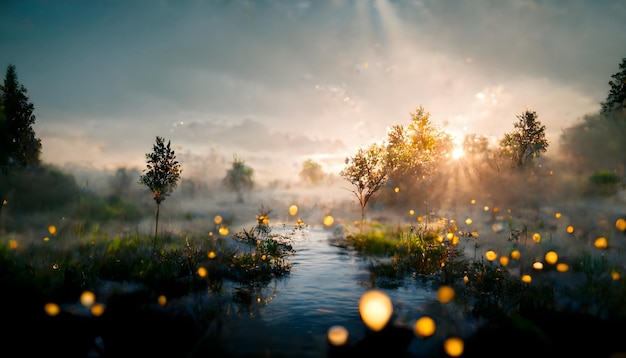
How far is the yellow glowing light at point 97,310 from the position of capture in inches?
459

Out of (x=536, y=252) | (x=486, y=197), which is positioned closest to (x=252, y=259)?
(x=536, y=252)

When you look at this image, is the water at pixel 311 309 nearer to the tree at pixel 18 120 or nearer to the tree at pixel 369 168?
the tree at pixel 369 168

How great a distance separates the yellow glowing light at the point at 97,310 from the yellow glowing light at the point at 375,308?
910 cm

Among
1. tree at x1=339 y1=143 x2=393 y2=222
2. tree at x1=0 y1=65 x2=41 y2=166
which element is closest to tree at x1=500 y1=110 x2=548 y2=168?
tree at x1=339 y1=143 x2=393 y2=222

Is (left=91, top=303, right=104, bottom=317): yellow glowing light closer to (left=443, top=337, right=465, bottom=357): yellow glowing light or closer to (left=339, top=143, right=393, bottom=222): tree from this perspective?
(left=443, top=337, right=465, bottom=357): yellow glowing light

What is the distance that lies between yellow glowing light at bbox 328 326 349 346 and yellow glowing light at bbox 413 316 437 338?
2200 millimetres

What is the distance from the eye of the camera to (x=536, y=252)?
20359 mm

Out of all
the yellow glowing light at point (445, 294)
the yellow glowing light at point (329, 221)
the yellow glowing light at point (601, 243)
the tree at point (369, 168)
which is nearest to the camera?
the yellow glowing light at point (445, 294)

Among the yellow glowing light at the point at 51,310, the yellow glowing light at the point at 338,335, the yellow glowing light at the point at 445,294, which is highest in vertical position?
the yellow glowing light at the point at 51,310

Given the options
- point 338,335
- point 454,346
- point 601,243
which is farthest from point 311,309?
point 601,243

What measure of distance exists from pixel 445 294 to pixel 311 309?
6.17 metres

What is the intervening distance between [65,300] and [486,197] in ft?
149

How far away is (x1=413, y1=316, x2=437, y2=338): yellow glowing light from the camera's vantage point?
10.7m

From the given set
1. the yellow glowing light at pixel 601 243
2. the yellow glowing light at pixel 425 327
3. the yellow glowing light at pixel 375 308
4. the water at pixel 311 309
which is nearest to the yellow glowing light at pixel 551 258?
the yellow glowing light at pixel 601 243
